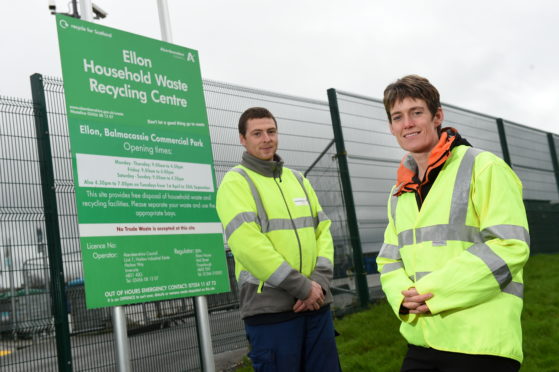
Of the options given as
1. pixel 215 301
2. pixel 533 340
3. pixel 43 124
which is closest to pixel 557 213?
pixel 533 340

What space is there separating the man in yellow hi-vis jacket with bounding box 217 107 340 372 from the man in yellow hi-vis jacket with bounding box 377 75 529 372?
983mm

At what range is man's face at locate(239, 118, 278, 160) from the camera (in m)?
3.59

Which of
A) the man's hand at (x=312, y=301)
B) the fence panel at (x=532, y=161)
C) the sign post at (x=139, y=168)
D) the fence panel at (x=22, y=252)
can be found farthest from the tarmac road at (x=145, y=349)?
Answer: the fence panel at (x=532, y=161)

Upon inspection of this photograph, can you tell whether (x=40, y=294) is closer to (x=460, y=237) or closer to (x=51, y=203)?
(x=51, y=203)

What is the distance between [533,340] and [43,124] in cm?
492

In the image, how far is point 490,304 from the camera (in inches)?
78.0

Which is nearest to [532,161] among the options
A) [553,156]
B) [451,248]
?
[553,156]

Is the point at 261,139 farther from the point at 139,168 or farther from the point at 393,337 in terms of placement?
the point at 393,337

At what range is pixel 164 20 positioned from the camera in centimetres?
539

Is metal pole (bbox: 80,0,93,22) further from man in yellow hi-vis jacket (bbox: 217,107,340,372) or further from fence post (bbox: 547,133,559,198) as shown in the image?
fence post (bbox: 547,133,559,198)

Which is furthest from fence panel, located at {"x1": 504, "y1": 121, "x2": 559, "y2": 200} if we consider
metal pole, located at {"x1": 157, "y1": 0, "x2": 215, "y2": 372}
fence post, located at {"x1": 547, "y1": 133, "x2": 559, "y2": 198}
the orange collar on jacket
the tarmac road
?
the orange collar on jacket

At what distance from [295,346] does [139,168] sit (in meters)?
2.10

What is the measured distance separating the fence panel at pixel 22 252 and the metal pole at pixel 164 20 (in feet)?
4.52

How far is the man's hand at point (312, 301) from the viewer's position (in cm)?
325
